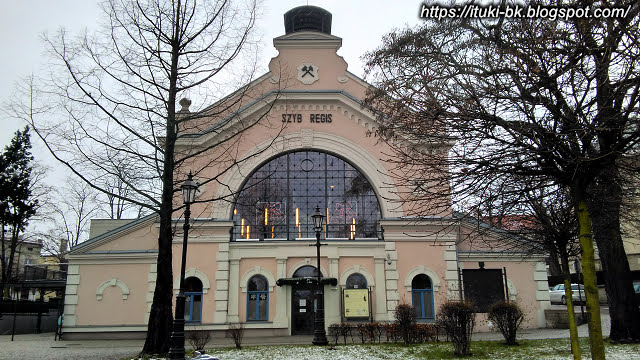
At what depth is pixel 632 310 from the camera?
14.2m

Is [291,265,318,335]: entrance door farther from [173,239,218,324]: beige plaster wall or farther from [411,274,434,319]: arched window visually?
[411,274,434,319]: arched window

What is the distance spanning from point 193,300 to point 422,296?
10.2 m

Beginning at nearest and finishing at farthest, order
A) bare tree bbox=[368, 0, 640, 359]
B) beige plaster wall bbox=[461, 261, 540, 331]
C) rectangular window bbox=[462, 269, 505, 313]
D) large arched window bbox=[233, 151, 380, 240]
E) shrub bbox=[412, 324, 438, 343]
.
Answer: bare tree bbox=[368, 0, 640, 359], shrub bbox=[412, 324, 438, 343], rectangular window bbox=[462, 269, 505, 313], beige plaster wall bbox=[461, 261, 540, 331], large arched window bbox=[233, 151, 380, 240]

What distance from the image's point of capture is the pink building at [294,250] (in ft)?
67.1

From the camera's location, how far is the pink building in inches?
805

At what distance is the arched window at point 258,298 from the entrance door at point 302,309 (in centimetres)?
120

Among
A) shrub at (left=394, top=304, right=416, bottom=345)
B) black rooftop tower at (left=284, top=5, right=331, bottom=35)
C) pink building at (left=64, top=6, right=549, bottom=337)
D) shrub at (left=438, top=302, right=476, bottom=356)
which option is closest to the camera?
shrub at (left=438, top=302, right=476, bottom=356)

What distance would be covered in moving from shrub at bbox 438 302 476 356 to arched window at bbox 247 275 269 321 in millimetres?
9224

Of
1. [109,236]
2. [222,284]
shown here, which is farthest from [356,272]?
[109,236]

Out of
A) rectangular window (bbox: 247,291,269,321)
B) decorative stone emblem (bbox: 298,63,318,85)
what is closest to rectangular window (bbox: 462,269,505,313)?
rectangular window (bbox: 247,291,269,321)

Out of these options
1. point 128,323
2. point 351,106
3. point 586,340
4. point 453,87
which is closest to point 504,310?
point 586,340

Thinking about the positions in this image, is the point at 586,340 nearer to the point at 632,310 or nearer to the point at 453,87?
the point at 632,310

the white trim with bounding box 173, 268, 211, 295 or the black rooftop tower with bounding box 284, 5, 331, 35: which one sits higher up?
the black rooftop tower with bounding box 284, 5, 331, 35

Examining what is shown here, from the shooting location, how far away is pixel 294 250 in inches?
830
